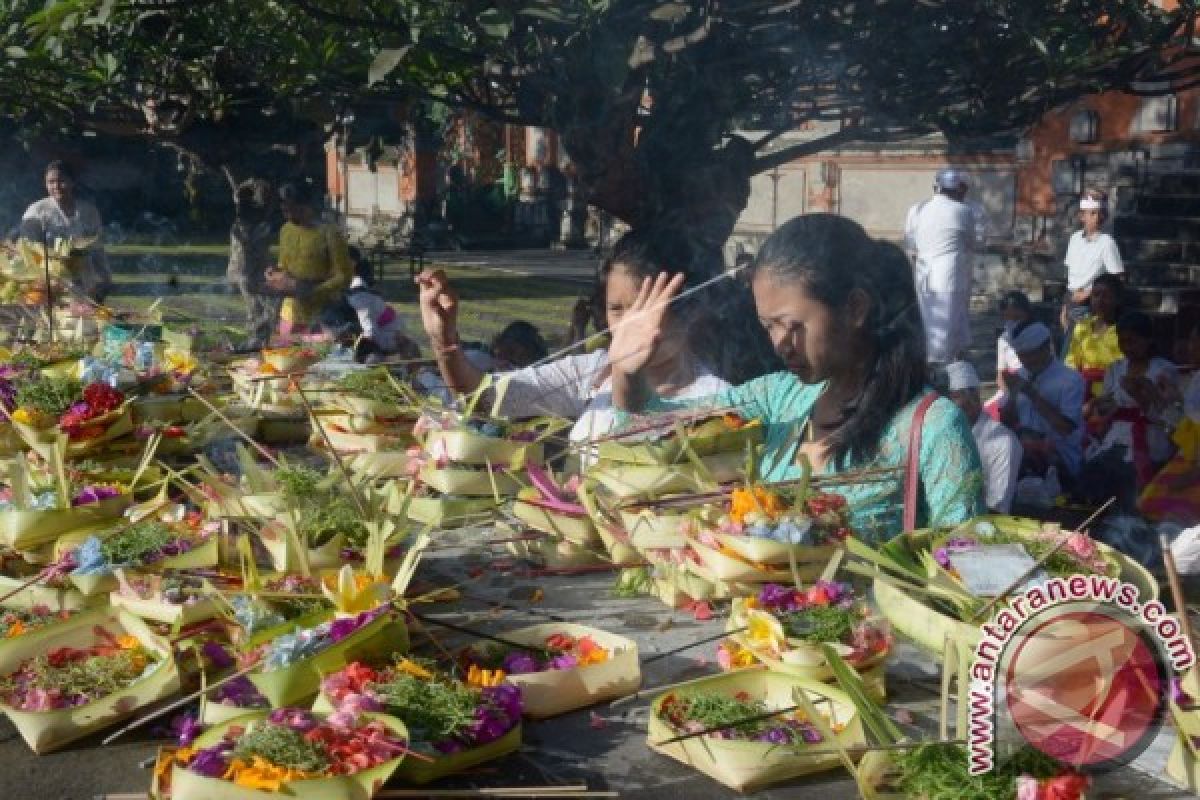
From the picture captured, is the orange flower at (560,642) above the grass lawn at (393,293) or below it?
above

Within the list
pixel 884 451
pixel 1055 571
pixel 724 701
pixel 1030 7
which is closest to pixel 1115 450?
pixel 1030 7

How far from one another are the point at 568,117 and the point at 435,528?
1659 millimetres

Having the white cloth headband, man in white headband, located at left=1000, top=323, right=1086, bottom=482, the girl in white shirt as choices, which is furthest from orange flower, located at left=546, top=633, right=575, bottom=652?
man in white headband, located at left=1000, top=323, right=1086, bottom=482

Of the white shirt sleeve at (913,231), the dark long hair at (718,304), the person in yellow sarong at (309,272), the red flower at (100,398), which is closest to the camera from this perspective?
the red flower at (100,398)

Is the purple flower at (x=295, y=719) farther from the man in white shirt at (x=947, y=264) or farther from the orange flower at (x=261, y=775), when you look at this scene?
the man in white shirt at (x=947, y=264)

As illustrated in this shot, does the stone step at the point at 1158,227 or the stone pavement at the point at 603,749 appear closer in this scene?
the stone pavement at the point at 603,749

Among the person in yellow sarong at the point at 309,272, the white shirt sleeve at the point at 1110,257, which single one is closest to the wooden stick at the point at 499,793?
the person in yellow sarong at the point at 309,272

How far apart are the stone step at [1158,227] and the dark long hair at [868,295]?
8.80 metres

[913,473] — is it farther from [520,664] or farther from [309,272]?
[309,272]

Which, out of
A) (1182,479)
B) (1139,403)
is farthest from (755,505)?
(1139,403)

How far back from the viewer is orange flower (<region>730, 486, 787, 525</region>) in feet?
9.87

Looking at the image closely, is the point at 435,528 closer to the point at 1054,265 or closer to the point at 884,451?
the point at 884,451

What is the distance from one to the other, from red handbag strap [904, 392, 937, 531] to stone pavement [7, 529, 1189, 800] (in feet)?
1.28

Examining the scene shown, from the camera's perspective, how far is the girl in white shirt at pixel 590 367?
4129 millimetres
